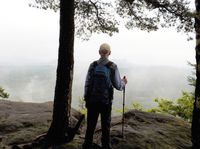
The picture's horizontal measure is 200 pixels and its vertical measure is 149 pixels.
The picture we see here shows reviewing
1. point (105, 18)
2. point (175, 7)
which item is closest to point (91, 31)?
point (105, 18)

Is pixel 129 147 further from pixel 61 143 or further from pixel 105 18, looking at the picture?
pixel 105 18

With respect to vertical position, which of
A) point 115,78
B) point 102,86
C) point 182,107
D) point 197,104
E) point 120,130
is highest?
point 115,78

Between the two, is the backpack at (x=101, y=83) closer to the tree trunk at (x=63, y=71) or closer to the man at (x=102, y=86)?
the man at (x=102, y=86)

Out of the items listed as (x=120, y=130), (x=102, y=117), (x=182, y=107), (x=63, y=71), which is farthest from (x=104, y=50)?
(x=182, y=107)

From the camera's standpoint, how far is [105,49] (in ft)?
28.8

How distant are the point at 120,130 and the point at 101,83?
277 centimetres

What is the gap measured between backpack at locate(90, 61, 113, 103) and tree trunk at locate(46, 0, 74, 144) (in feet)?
4.89

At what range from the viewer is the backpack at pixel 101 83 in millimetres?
8680

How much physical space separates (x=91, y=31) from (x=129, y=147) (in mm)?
5549

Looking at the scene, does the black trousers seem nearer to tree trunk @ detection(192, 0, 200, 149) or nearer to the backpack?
the backpack

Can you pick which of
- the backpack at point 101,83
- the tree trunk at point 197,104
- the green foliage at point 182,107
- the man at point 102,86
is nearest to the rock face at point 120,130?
the tree trunk at point 197,104

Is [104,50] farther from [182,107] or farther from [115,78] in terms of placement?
[182,107]

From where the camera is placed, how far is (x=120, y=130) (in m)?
11.0

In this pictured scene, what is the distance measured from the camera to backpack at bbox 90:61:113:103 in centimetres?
868
